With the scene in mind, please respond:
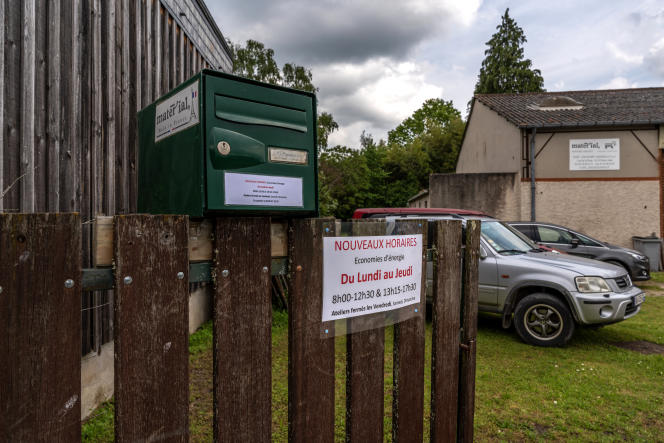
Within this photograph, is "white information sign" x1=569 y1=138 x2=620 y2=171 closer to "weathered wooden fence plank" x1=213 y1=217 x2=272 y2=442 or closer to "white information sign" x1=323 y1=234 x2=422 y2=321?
"white information sign" x1=323 y1=234 x2=422 y2=321

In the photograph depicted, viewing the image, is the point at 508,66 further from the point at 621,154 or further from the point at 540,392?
the point at 540,392

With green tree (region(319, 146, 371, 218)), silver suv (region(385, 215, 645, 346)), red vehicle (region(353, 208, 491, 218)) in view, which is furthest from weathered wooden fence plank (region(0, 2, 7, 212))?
green tree (region(319, 146, 371, 218))

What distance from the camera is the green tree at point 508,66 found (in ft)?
116

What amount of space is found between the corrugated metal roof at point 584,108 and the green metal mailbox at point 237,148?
54.0ft

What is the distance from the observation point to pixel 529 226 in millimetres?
10594

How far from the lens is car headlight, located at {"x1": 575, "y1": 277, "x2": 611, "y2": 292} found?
5273mm

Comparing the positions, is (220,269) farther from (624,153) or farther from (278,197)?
(624,153)

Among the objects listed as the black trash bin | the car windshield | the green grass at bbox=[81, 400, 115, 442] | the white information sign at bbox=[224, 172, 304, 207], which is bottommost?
the green grass at bbox=[81, 400, 115, 442]

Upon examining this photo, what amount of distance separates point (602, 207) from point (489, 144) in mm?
5841

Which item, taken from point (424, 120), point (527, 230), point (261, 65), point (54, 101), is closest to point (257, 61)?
point (261, 65)

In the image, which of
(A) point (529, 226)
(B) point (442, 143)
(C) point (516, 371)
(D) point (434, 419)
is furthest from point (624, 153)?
(B) point (442, 143)

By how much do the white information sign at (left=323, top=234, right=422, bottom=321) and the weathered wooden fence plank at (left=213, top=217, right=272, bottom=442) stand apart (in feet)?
0.91

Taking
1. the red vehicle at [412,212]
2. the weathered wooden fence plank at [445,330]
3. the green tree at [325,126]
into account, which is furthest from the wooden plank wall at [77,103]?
the green tree at [325,126]

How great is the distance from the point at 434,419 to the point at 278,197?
1427 millimetres
